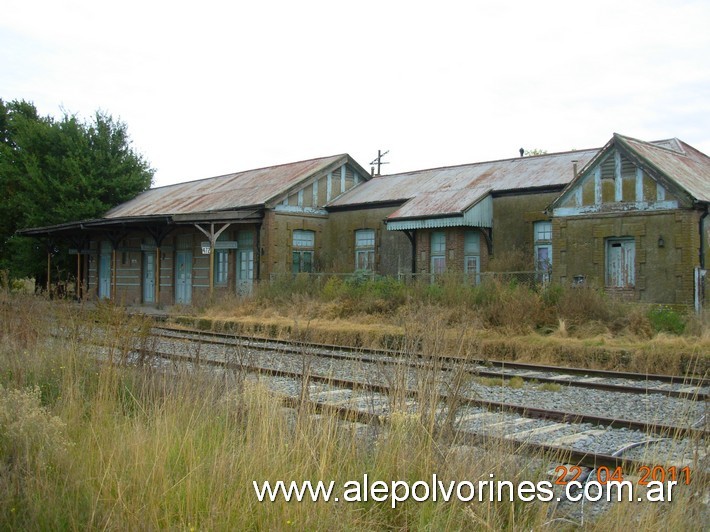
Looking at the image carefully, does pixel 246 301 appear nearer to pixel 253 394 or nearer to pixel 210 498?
pixel 253 394

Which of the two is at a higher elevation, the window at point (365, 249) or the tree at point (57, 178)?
the tree at point (57, 178)

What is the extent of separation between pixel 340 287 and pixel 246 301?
136 inches

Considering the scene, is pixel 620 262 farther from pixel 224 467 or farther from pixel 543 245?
pixel 224 467

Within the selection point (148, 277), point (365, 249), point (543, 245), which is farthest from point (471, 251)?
point (148, 277)

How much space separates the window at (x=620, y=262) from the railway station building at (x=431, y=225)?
0.03 m

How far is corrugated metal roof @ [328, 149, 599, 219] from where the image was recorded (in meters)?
21.6

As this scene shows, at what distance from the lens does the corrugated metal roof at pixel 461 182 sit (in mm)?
21609

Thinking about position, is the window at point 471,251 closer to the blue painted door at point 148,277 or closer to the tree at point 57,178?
the blue painted door at point 148,277

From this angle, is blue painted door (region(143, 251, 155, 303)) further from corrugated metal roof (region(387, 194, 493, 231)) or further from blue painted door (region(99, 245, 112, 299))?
corrugated metal roof (region(387, 194, 493, 231))

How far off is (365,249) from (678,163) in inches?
447

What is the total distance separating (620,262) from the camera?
17484 millimetres

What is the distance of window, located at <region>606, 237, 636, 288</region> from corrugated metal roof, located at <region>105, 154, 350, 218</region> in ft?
39.0

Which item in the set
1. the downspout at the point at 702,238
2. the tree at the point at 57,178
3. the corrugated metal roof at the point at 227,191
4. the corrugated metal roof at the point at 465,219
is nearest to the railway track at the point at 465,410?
the downspout at the point at 702,238

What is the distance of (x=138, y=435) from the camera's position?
4.45 meters
